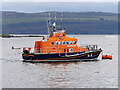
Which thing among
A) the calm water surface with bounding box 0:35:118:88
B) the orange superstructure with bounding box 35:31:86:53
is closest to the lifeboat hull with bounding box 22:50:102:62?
the orange superstructure with bounding box 35:31:86:53

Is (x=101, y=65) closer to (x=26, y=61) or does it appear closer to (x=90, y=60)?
(x=90, y=60)

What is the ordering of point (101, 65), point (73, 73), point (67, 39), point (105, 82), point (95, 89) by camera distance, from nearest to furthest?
point (95, 89)
point (105, 82)
point (73, 73)
point (101, 65)
point (67, 39)

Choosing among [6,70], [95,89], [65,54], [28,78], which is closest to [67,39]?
[65,54]

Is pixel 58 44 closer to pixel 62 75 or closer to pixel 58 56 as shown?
pixel 58 56

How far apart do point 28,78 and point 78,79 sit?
22.4 ft

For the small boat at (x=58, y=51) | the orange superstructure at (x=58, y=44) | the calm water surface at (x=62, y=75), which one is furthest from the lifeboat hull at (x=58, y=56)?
the calm water surface at (x=62, y=75)

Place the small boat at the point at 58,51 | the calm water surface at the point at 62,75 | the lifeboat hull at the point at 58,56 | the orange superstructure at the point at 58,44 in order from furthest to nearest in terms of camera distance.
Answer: the orange superstructure at the point at 58,44 → the small boat at the point at 58,51 → the lifeboat hull at the point at 58,56 → the calm water surface at the point at 62,75

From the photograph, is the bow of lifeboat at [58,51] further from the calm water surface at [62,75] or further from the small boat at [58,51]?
the calm water surface at [62,75]

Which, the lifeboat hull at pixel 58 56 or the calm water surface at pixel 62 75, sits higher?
the lifeboat hull at pixel 58 56

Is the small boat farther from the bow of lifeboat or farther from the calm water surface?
the calm water surface

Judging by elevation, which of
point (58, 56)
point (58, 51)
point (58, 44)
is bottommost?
point (58, 56)

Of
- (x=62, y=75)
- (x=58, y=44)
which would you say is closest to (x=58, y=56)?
(x=58, y=44)

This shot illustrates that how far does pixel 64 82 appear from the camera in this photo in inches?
1896

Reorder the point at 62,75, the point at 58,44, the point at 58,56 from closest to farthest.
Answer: the point at 62,75, the point at 58,56, the point at 58,44
